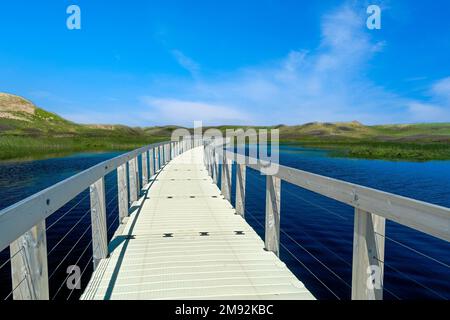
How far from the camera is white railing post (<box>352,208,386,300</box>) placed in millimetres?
2123

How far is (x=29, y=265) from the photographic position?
1888 mm

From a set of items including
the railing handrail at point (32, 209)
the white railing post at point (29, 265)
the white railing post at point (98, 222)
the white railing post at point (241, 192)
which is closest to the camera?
the railing handrail at point (32, 209)

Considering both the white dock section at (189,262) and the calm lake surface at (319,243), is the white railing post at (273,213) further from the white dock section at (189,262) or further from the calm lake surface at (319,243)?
the calm lake surface at (319,243)

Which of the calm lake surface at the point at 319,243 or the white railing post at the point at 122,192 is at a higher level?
the white railing post at the point at 122,192

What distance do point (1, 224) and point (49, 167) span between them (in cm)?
2239

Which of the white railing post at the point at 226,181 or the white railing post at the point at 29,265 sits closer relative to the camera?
the white railing post at the point at 29,265

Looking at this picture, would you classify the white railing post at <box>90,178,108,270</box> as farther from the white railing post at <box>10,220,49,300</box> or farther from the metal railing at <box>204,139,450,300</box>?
the metal railing at <box>204,139,450,300</box>

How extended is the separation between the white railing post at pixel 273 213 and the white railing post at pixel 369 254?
1814 millimetres

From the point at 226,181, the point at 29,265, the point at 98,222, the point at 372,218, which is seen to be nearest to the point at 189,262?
the point at 98,222

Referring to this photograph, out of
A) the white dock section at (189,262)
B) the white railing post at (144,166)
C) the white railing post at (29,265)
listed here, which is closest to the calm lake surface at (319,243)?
the white railing post at (29,265)

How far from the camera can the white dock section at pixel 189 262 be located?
307 cm

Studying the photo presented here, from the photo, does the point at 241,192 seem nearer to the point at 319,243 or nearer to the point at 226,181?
the point at 226,181

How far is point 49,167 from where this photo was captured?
21.0 metres
